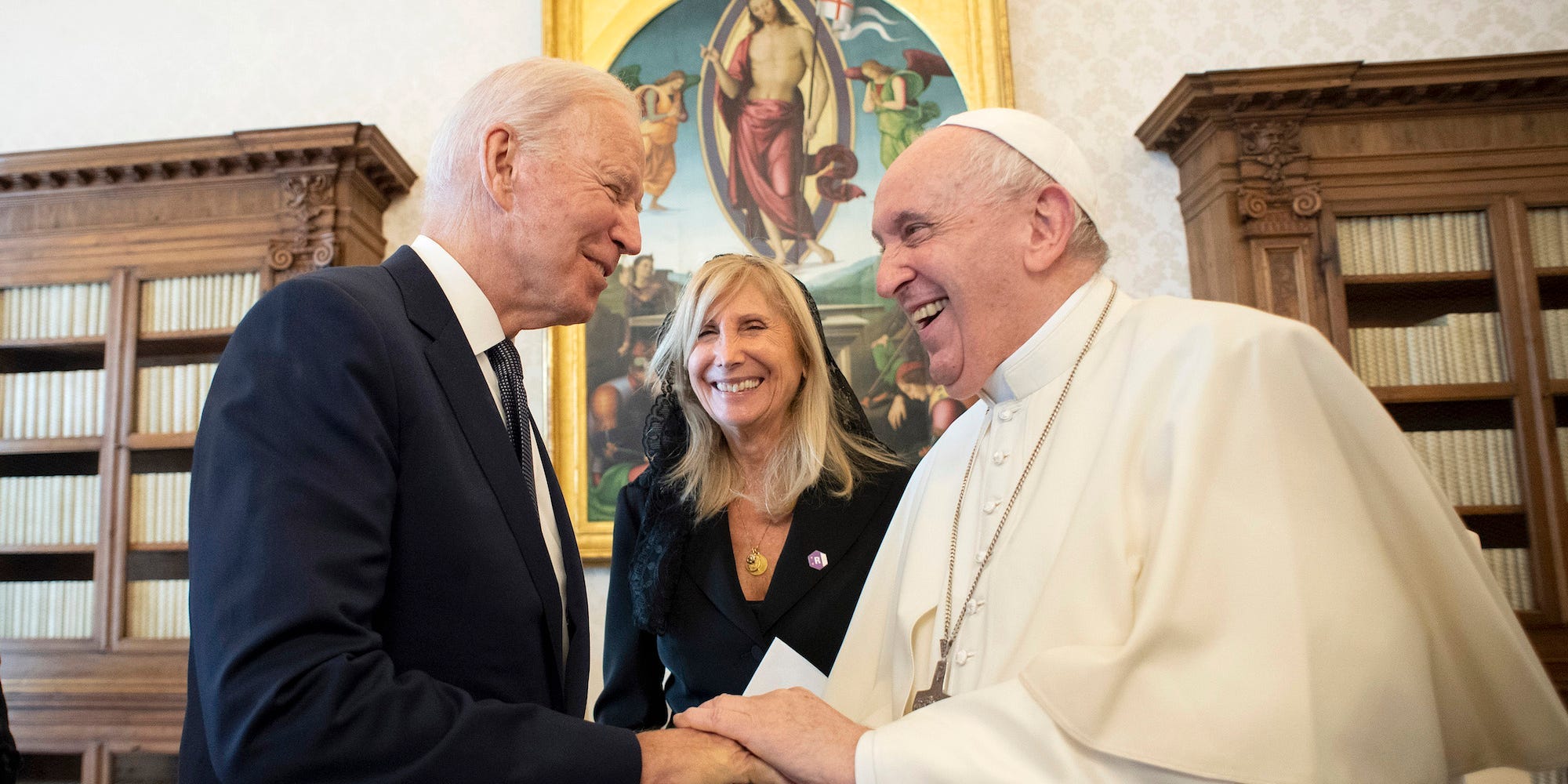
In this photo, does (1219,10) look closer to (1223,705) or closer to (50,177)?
(1223,705)

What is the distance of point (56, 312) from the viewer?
13.6 ft

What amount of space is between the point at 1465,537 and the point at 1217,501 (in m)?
0.37

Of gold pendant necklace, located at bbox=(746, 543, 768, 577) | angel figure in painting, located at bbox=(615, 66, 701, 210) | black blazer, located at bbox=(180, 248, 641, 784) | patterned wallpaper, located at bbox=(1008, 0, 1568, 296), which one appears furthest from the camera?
→ angel figure in painting, located at bbox=(615, 66, 701, 210)

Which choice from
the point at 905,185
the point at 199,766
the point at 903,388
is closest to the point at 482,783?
the point at 199,766

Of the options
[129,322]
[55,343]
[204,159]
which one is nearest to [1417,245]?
[204,159]

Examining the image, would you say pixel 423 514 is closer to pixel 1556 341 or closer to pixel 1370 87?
pixel 1370 87

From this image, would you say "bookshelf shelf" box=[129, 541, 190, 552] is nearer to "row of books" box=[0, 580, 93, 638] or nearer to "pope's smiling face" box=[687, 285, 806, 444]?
"row of books" box=[0, 580, 93, 638]

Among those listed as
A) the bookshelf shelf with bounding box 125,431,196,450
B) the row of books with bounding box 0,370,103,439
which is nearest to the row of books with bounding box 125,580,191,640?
the bookshelf shelf with bounding box 125,431,196,450

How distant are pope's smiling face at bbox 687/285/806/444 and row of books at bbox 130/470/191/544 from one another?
9.02 ft

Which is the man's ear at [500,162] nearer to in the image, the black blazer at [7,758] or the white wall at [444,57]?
the black blazer at [7,758]

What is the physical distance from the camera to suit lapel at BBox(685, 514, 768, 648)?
87.7 inches

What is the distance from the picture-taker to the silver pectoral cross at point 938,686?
1510mm

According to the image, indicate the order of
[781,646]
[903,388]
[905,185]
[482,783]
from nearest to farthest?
[482,783], [905,185], [781,646], [903,388]

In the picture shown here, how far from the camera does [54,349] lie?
14.0ft
